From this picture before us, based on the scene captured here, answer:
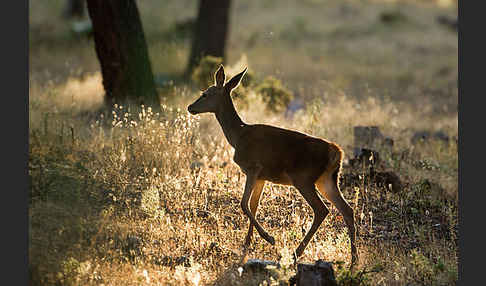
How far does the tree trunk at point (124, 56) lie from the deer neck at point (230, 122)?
13.1 ft

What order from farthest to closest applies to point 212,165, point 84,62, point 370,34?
1. point 370,34
2. point 84,62
3. point 212,165

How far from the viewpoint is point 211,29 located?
16.8m

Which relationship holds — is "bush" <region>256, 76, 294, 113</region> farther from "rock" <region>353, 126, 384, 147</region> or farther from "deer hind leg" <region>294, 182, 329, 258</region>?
"deer hind leg" <region>294, 182, 329, 258</region>

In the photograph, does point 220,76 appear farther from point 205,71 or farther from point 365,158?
point 205,71

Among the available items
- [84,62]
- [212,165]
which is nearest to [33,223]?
[212,165]

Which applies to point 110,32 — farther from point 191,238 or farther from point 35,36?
point 35,36

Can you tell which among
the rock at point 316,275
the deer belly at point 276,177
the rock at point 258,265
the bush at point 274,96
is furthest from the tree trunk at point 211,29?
the rock at point 316,275

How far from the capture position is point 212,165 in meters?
9.31

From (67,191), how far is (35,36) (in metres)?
13.1

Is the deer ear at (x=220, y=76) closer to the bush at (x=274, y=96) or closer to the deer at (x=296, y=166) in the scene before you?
the deer at (x=296, y=166)

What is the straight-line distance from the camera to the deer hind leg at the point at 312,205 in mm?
6676

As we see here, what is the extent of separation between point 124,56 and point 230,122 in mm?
4427

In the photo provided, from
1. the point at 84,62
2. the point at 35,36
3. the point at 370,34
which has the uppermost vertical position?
the point at 370,34

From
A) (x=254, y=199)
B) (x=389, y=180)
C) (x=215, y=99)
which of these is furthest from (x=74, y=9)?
(x=254, y=199)
